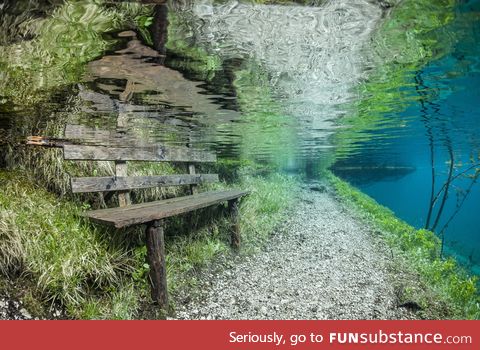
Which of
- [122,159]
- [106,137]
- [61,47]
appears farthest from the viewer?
[106,137]

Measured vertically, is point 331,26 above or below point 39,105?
above

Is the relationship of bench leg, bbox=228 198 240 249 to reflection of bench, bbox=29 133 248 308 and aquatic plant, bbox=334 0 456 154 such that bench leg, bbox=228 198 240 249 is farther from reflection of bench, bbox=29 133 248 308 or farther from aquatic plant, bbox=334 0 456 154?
aquatic plant, bbox=334 0 456 154

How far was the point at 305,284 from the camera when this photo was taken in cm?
669

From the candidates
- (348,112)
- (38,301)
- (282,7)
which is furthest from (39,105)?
(348,112)

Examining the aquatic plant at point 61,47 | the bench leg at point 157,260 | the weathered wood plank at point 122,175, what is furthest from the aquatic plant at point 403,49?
the weathered wood plank at point 122,175

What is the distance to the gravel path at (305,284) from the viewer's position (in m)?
5.54

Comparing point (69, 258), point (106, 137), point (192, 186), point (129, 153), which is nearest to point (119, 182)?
point (129, 153)

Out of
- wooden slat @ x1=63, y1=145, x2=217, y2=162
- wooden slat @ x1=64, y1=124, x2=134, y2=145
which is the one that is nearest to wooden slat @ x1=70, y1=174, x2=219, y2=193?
wooden slat @ x1=63, y1=145, x2=217, y2=162

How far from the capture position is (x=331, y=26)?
4.37m

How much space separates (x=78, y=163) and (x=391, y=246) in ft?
29.7

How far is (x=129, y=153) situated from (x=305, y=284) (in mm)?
4467

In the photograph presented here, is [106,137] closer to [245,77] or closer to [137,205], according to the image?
[137,205]

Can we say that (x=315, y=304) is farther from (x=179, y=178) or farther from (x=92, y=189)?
(x=92, y=189)

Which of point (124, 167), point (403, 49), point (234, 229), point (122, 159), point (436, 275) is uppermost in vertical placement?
point (403, 49)
